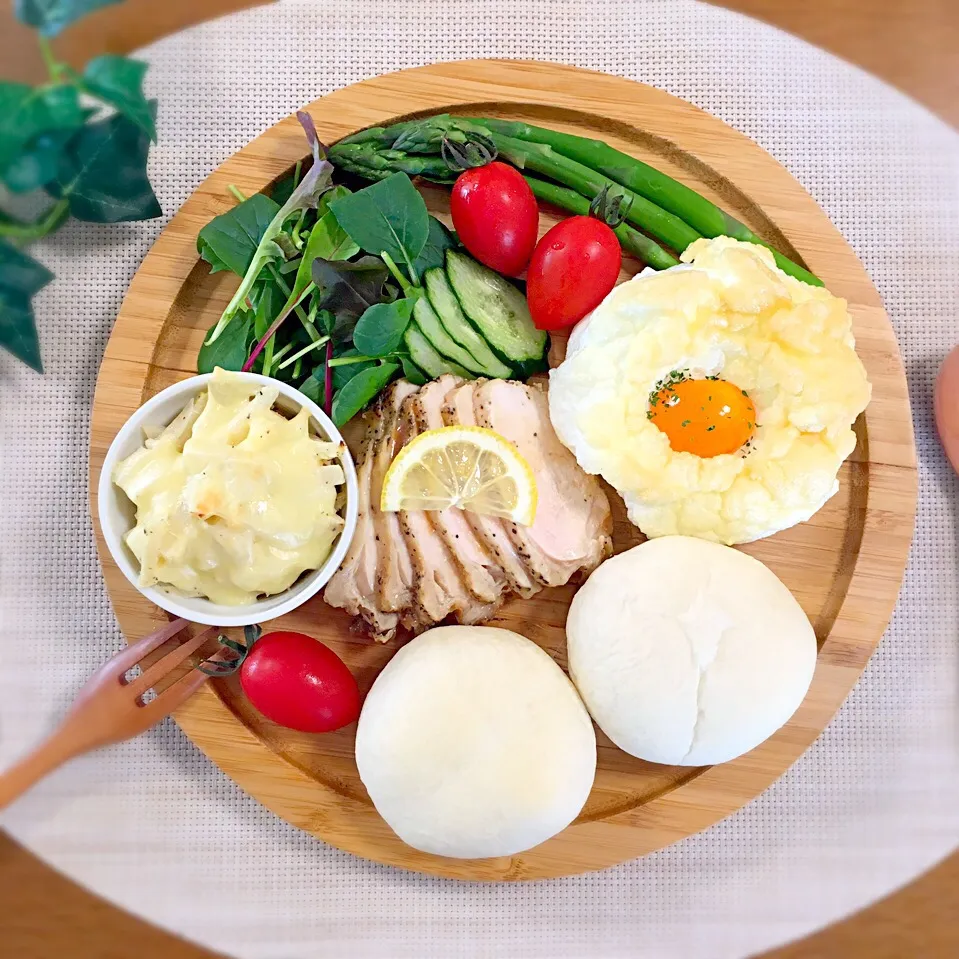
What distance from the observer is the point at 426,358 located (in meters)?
2.23

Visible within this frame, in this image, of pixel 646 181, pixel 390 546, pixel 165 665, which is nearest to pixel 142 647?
pixel 165 665

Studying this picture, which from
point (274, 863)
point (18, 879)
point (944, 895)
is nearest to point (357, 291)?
point (274, 863)

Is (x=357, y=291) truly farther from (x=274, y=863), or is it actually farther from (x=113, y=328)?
(x=274, y=863)

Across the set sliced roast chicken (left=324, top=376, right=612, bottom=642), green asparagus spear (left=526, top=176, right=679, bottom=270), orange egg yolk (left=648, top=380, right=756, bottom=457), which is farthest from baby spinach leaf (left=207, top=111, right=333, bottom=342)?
orange egg yolk (left=648, top=380, right=756, bottom=457)

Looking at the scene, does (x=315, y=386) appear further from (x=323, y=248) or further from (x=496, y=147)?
(x=496, y=147)

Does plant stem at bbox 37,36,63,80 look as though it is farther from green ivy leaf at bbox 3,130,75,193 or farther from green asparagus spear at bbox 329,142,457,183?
green asparagus spear at bbox 329,142,457,183

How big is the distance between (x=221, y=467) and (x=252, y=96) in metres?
1.25

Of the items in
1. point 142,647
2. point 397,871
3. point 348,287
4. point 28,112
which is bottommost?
point 397,871

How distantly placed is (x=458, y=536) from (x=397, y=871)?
1095 millimetres

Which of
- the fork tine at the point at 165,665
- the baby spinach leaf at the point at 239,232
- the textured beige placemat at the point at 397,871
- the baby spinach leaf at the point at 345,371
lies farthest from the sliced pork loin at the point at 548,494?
the textured beige placemat at the point at 397,871

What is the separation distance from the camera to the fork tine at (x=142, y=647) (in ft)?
7.13

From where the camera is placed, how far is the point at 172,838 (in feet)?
8.02

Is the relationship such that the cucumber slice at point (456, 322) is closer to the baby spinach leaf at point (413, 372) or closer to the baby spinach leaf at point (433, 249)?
the baby spinach leaf at point (433, 249)

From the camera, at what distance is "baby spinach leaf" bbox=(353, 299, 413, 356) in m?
2.11
